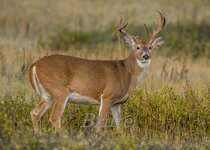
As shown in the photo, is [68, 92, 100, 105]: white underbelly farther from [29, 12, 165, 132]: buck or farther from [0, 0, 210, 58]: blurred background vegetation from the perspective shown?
[0, 0, 210, 58]: blurred background vegetation

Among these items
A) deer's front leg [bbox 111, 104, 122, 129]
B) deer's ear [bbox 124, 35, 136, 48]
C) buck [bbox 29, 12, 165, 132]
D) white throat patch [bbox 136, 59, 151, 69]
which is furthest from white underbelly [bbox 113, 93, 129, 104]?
deer's ear [bbox 124, 35, 136, 48]

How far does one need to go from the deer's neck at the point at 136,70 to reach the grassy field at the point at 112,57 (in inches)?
20.2

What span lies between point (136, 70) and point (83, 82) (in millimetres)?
1030

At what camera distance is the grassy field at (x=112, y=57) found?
1046 centimetres

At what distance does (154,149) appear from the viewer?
10102 millimetres

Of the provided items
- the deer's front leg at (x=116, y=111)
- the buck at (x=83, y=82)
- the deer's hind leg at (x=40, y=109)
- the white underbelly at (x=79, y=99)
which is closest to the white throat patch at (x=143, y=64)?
the buck at (x=83, y=82)

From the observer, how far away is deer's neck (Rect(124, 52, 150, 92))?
12.4m

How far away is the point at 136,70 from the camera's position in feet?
41.0

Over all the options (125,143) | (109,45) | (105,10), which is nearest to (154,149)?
(125,143)

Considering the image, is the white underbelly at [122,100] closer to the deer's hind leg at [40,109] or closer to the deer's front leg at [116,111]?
the deer's front leg at [116,111]

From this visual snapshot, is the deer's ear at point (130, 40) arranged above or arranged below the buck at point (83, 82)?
above

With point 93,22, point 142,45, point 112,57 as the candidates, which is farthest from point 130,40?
point 93,22

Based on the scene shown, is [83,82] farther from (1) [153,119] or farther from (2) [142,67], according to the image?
Result: (1) [153,119]

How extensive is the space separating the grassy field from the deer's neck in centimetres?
51
